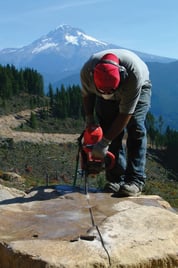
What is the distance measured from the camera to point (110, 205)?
5.49 metres

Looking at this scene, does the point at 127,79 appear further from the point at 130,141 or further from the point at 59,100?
the point at 59,100

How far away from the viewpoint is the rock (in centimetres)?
405

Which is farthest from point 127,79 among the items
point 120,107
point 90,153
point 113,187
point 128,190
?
point 113,187

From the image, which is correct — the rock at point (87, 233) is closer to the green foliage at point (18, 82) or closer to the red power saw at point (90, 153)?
the red power saw at point (90, 153)

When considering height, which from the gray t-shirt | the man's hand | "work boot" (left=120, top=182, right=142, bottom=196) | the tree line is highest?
the gray t-shirt

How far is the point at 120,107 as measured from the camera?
213 inches

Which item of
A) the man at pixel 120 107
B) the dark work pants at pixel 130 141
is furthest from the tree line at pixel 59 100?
the man at pixel 120 107

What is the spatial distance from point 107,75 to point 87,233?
158cm

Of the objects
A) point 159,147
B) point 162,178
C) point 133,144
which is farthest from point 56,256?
point 159,147

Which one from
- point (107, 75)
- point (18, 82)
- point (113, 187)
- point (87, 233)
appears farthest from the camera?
point (18, 82)

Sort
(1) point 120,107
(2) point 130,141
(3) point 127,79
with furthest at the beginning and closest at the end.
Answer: (2) point 130,141 < (1) point 120,107 < (3) point 127,79

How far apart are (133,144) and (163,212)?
49.4 inches

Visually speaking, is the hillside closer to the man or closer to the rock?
the man

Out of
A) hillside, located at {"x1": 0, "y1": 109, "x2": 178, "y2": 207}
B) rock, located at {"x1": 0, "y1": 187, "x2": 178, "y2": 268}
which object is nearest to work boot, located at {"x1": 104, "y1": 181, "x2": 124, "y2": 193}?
rock, located at {"x1": 0, "y1": 187, "x2": 178, "y2": 268}
